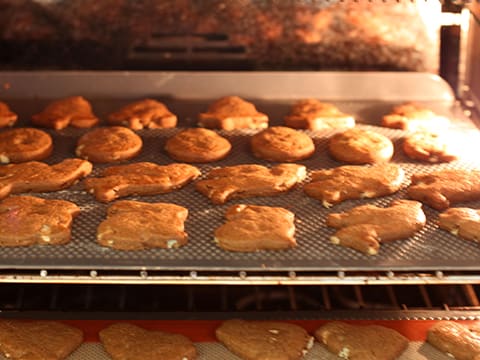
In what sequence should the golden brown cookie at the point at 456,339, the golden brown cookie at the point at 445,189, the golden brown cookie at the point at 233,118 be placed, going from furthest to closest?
the golden brown cookie at the point at 233,118 < the golden brown cookie at the point at 445,189 < the golden brown cookie at the point at 456,339

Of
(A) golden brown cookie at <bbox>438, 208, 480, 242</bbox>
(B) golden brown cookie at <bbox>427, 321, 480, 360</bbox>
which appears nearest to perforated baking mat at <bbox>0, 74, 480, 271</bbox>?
(A) golden brown cookie at <bbox>438, 208, 480, 242</bbox>

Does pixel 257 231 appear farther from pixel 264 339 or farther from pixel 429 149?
pixel 429 149

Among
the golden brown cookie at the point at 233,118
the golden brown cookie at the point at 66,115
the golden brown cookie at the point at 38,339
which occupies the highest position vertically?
the golden brown cookie at the point at 66,115

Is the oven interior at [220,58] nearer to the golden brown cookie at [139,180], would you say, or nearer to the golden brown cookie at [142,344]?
the golden brown cookie at [142,344]

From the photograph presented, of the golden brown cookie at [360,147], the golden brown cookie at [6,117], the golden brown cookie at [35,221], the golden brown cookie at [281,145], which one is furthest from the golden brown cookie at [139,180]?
the golden brown cookie at [6,117]

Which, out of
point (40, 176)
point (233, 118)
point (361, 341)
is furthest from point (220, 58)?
point (361, 341)

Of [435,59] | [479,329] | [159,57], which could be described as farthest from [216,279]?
[435,59]
